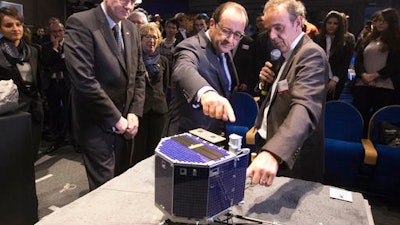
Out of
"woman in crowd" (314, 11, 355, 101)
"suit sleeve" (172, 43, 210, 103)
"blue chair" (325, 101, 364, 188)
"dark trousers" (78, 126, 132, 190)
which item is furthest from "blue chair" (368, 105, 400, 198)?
"dark trousers" (78, 126, 132, 190)

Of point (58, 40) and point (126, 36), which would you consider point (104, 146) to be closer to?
point (126, 36)

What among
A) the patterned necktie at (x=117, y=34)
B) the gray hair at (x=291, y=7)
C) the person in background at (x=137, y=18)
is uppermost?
the gray hair at (x=291, y=7)

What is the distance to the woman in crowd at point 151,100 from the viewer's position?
2867mm

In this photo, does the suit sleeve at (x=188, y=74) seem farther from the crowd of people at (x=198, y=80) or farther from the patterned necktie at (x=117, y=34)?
the patterned necktie at (x=117, y=34)

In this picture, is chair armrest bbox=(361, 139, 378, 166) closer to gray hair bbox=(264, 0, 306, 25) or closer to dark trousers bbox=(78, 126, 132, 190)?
gray hair bbox=(264, 0, 306, 25)

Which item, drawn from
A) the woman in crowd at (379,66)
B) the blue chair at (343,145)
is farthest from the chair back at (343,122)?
the woman in crowd at (379,66)

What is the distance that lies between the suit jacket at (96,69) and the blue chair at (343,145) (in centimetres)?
199

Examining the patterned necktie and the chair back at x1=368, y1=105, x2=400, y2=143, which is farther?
the chair back at x1=368, y1=105, x2=400, y2=143

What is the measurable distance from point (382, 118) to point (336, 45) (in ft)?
3.02

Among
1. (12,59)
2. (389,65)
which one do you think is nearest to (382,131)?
(389,65)

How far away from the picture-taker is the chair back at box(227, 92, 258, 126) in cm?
347

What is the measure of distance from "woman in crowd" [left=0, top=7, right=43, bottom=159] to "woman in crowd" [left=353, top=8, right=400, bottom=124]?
3.28 metres

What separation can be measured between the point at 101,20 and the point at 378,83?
2.80 meters

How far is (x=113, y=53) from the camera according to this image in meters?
1.90
